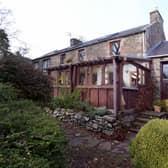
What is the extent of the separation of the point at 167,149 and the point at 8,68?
392 centimetres

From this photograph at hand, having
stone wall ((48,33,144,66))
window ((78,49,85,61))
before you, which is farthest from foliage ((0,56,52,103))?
window ((78,49,85,61))

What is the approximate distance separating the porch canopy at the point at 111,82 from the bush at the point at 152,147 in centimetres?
443

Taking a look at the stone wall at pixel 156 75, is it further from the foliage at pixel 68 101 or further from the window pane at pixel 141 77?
the foliage at pixel 68 101

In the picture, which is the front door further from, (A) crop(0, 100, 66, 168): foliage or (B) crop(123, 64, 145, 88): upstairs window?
(A) crop(0, 100, 66, 168): foliage

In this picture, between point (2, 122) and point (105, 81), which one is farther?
point (105, 81)

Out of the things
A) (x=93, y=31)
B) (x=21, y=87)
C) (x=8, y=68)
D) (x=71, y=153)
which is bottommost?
(x=71, y=153)

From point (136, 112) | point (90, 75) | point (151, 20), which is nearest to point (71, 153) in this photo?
point (136, 112)

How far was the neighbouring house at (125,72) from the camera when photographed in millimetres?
9008

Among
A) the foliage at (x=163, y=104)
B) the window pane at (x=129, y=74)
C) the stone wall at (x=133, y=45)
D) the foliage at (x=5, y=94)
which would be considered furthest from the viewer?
the stone wall at (x=133, y=45)

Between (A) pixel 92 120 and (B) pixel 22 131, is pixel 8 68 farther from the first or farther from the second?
(A) pixel 92 120

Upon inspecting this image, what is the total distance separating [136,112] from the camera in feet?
30.4

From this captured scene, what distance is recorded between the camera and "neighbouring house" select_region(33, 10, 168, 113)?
901 cm

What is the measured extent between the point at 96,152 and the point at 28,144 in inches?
147

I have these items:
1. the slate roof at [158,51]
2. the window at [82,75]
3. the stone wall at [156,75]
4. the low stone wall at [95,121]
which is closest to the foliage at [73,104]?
the low stone wall at [95,121]
